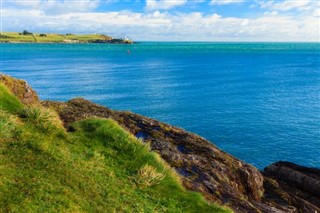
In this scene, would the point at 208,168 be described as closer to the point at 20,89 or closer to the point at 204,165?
the point at 204,165

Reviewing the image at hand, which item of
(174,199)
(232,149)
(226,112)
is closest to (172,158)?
(174,199)

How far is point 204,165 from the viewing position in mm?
23469

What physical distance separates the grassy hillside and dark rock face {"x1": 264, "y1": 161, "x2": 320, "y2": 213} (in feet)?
37.0

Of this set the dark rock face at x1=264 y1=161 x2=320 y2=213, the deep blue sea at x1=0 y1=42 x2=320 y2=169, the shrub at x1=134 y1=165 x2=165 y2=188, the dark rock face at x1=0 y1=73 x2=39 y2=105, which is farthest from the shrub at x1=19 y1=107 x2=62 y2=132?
the deep blue sea at x1=0 y1=42 x2=320 y2=169

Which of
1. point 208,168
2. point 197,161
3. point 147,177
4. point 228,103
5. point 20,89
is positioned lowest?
point 228,103

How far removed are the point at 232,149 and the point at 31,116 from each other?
38.7 m

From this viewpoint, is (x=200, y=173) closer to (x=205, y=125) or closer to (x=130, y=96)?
(x=205, y=125)

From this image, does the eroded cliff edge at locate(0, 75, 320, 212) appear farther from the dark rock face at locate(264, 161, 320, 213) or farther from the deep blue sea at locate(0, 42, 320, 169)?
the deep blue sea at locate(0, 42, 320, 169)

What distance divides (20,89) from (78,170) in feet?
43.4

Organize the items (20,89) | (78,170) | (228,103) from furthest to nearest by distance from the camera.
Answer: (228,103) → (20,89) → (78,170)

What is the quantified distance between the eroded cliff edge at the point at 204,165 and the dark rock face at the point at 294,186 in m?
0.08

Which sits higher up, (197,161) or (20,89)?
(20,89)

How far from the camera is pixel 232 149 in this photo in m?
54.2

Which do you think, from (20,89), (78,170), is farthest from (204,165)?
(20,89)
